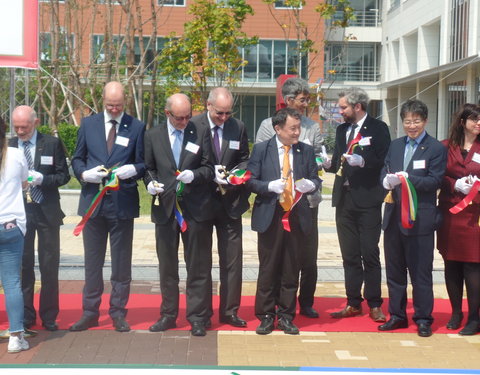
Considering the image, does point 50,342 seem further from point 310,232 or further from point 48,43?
point 48,43

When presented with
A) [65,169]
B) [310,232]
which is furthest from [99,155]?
[310,232]

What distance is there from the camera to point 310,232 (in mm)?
6734

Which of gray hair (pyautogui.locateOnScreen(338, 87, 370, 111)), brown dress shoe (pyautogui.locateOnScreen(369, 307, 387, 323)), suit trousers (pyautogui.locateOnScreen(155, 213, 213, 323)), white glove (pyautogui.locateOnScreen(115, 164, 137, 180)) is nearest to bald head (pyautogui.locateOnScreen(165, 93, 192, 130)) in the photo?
white glove (pyautogui.locateOnScreen(115, 164, 137, 180))

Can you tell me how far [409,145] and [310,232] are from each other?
3.70 feet

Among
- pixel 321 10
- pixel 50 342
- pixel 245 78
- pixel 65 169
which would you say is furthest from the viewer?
pixel 245 78

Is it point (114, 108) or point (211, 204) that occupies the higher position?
point (114, 108)

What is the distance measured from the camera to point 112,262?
248 inches

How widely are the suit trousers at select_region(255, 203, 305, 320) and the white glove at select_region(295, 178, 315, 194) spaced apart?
0.91ft

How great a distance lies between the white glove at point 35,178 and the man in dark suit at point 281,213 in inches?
63.6

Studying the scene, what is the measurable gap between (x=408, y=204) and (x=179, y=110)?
6.33ft

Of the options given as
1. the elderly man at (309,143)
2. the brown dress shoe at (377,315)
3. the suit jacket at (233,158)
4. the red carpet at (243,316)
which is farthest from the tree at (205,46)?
the brown dress shoe at (377,315)

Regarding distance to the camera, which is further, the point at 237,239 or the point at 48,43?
the point at 48,43

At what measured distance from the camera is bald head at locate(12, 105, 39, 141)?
6.04 metres

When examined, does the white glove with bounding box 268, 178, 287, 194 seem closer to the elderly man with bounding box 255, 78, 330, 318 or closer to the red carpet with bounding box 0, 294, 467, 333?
the elderly man with bounding box 255, 78, 330, 318
